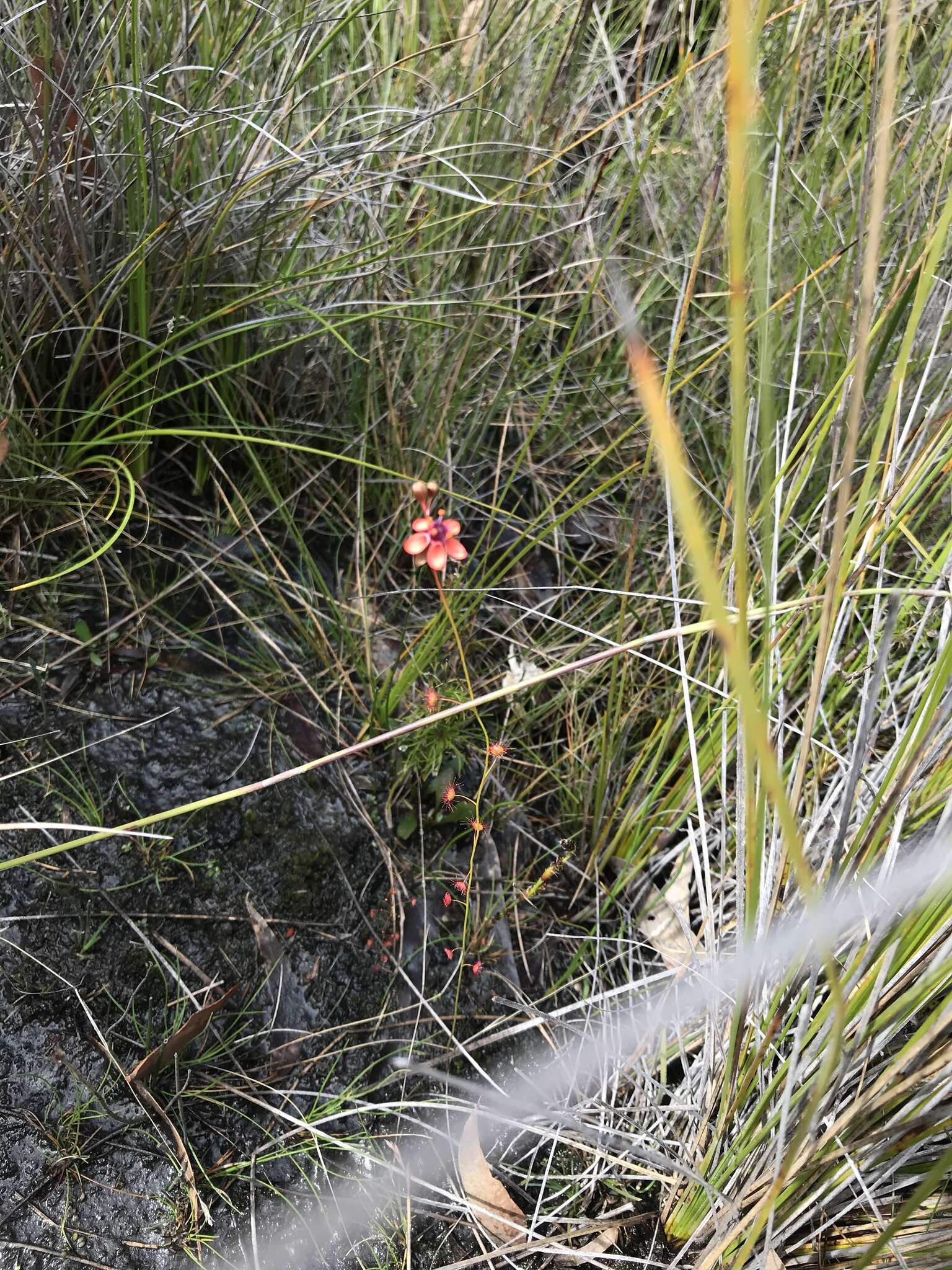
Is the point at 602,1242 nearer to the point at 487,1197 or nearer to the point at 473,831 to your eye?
the point at 487,1197

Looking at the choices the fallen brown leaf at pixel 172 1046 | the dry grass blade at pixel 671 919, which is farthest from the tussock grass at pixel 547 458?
the fallen brown leaf at pixel 172 1046

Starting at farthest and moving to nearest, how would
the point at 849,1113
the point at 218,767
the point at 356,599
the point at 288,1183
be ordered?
the point at 356,599, the point at 218,767, the point at 288,1183, the point at 849,1113

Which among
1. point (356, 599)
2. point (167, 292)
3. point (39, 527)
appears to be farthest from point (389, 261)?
point (39, 527)

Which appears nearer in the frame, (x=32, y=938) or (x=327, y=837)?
(x=32, y=938)

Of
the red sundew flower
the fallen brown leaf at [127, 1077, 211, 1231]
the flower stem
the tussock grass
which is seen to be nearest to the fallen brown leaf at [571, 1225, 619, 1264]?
the tussock grass

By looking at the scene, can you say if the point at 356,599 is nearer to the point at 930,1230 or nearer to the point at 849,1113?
the point at 849,1113

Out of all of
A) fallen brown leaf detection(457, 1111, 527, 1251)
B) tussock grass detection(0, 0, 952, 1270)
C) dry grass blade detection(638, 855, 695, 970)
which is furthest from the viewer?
dry grass blade detection(638, 855, 695, 970)

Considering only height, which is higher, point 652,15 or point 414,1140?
point 652,15

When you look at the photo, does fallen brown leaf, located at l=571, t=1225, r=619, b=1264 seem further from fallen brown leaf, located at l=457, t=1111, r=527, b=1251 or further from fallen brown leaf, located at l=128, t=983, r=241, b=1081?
fallen brown leaf, located at l=128, t=983, r=241, b=1081
